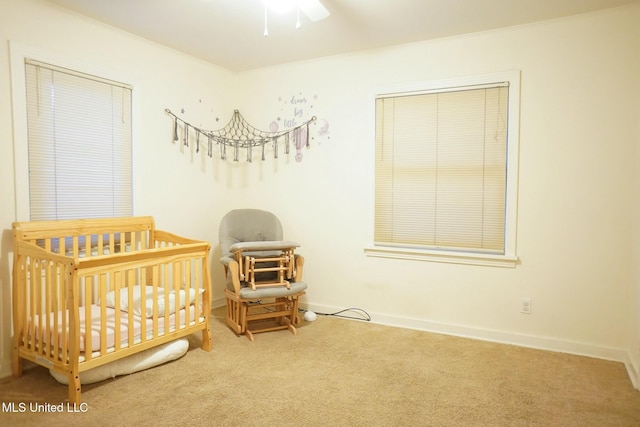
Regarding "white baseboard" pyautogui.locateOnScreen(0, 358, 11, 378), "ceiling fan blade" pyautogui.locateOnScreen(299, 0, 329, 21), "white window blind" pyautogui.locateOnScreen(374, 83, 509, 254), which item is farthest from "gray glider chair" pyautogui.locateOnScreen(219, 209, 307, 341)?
"ceiling fan blade" pyautogui.locateOnScreen(299, 0, 329, 21)

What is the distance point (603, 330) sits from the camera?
2682 millimetres

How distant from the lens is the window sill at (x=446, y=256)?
293cm

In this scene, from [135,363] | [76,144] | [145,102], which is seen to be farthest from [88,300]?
[145,102]

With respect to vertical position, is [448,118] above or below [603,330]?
above

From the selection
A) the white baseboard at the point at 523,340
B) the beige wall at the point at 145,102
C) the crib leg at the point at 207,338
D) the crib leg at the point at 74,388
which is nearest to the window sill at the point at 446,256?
the white baseboard at the point at 523,340

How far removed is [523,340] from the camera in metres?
2.89

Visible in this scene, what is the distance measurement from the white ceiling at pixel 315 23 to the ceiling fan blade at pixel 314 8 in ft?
1.05

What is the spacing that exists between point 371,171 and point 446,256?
0.92m

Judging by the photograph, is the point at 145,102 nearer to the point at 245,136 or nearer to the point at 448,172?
the point at 245,136

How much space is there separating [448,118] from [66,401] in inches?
120

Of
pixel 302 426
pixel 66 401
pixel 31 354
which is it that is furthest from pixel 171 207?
pixel 302 426

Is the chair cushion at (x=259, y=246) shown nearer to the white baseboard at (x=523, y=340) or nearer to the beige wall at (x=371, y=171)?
the beige wall at (x=371, y=171)

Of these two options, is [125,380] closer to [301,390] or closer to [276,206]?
[301,390]

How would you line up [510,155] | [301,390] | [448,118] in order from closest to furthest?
[301,390]
[510,155]
[448,118]
